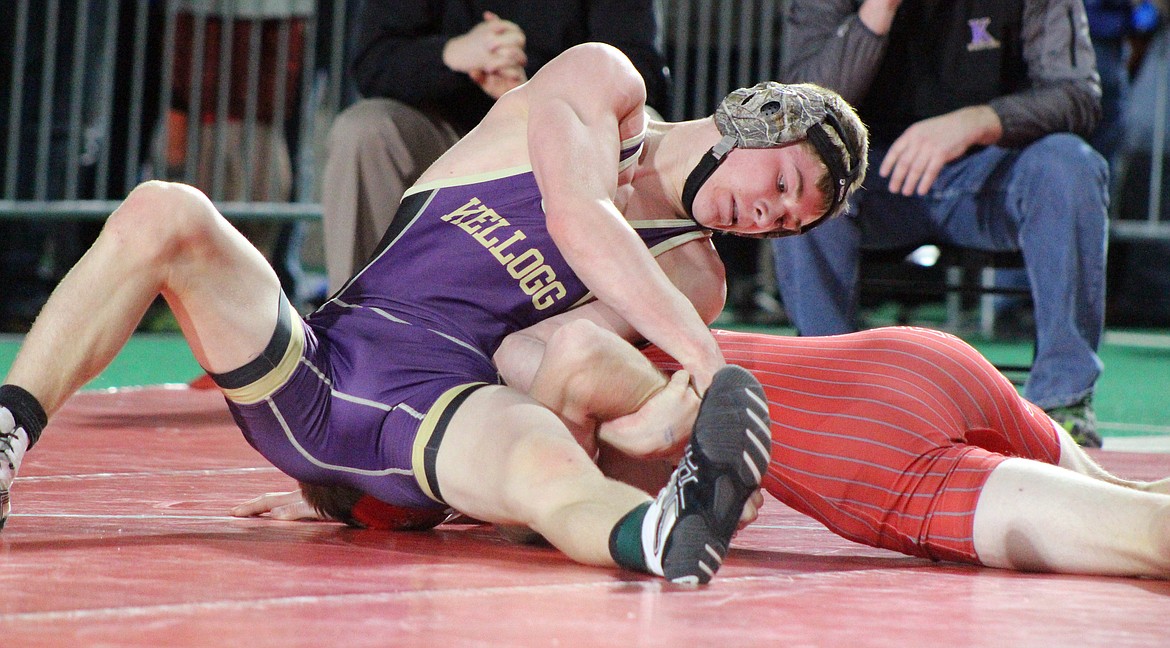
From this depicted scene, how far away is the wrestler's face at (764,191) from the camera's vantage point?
243cm

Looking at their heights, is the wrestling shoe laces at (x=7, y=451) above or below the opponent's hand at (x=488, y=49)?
below

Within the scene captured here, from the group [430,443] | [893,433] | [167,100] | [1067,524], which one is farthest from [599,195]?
[167,100]

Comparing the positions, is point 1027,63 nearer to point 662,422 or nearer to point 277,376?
point 662,422

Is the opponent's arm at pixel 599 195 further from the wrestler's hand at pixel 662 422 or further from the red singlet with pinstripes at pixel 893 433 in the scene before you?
the red singlet with pinstripes at pixel 893 433

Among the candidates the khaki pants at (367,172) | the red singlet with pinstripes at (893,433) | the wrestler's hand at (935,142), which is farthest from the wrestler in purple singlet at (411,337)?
the khaki pants at (367,172)

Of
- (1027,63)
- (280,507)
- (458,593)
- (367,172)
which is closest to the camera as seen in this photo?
(458,593)

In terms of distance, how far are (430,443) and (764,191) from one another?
0.74 metres

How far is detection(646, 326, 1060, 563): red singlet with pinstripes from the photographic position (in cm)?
204

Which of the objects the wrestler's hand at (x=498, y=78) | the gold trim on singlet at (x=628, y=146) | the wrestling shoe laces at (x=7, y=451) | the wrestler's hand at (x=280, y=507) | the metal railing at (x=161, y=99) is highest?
the gold trim on singlet at (x=628, y=146)

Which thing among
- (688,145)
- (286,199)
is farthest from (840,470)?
(286,199)

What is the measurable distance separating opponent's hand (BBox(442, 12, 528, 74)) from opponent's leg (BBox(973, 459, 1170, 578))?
7.55ft

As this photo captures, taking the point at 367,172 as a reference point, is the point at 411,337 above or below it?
above

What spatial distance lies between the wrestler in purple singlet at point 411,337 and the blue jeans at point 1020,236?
147 centimetres

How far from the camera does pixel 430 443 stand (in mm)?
2080
